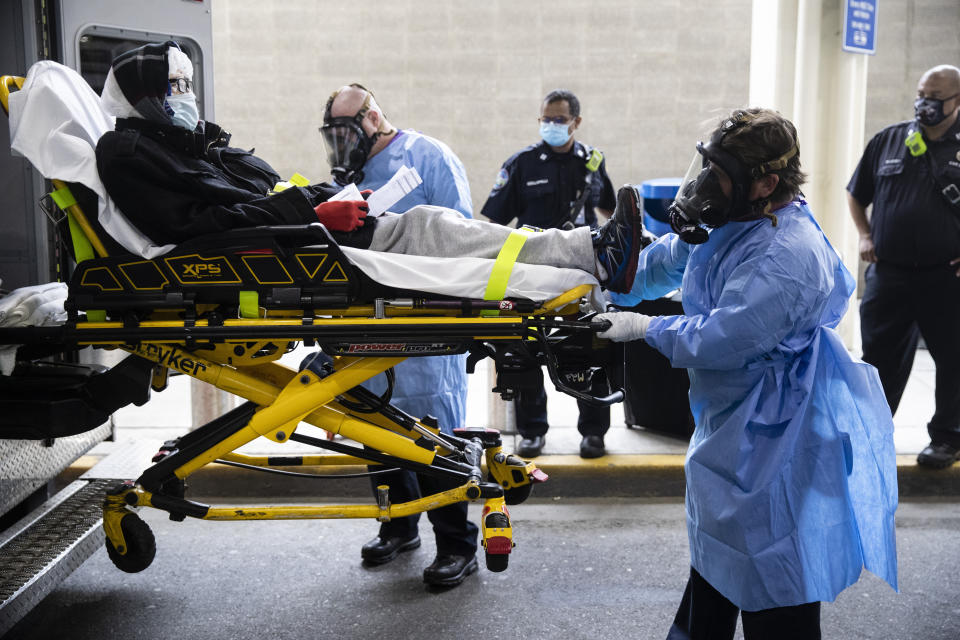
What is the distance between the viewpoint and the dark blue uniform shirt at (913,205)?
4859 millimetres

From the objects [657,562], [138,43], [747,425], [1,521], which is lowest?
[657,562]

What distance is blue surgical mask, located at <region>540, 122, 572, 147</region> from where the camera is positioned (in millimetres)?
5511

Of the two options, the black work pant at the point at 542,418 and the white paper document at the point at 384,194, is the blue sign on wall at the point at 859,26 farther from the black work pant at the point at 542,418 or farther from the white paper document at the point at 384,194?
the white paper document at the point at 384,194

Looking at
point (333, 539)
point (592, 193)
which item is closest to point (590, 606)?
point (333, 539)

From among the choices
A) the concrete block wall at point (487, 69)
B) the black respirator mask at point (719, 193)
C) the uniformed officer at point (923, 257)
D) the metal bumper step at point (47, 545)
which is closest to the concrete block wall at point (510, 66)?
the concrete block wall at point (487, 69)

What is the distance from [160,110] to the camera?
3.08 meters

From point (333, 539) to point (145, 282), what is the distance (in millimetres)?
1831

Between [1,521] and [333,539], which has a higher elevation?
[1,521]

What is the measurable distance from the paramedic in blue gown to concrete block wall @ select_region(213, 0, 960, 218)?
6972 mm

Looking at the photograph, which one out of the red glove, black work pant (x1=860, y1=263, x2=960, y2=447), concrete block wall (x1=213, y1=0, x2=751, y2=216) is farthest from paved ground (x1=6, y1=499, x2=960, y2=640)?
concrete block wall (x1=213, y1=0, x2=751, y2=216)

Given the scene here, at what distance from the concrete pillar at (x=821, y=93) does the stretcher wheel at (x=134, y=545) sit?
5.46 metres

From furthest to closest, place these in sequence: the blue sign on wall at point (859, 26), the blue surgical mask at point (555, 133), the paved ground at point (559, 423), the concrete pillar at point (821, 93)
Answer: the concrete pillar at point (821, 93)
the blue sign on wall at point (859, 26)
the blue surgical mask at point (555, 133)
the paved ground at point (559, 423)

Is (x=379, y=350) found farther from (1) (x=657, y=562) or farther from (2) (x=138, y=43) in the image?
(2) (x=138, y=43)

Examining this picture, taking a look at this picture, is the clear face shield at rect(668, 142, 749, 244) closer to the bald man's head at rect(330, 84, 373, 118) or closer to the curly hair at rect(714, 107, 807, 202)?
the curly hair at rect(714, 107, 807, 202)
